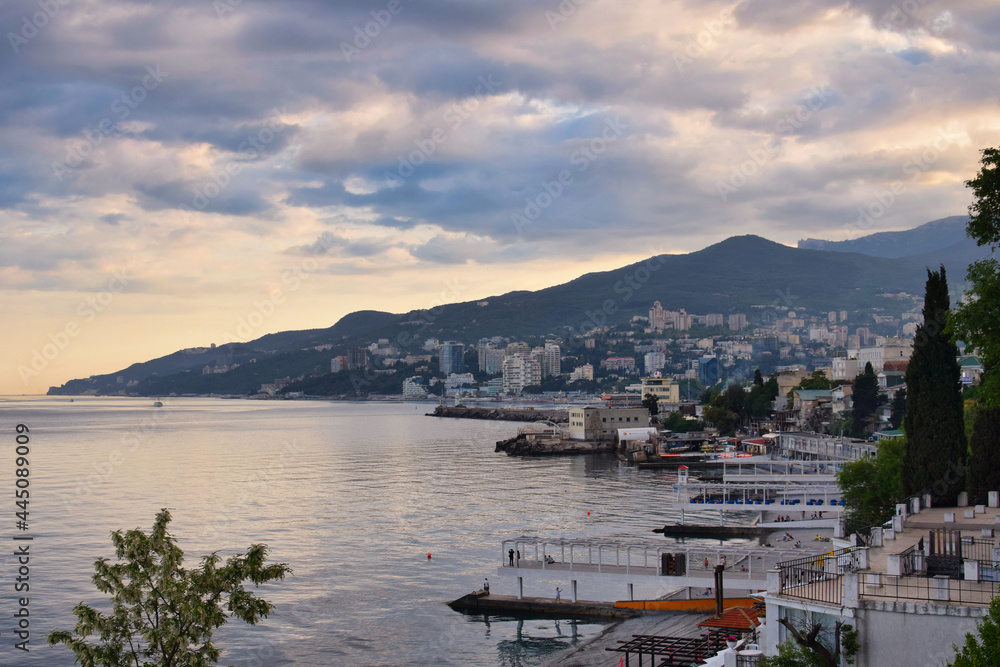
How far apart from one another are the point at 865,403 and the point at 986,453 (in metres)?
51.3

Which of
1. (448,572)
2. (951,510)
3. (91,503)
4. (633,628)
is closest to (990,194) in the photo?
(951,510)

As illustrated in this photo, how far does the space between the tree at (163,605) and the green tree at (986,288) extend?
12.3 meters

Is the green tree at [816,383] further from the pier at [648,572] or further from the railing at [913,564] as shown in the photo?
the railing at [913,564]

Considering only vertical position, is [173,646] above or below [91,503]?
above

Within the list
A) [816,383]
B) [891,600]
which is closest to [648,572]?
[891,600]

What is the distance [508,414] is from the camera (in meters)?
158

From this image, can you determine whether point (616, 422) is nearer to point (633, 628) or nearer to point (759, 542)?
point (759, 542)

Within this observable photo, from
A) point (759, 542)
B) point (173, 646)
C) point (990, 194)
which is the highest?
point (990, 194)

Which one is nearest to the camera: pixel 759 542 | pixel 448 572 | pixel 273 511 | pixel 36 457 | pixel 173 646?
pixel 173 646

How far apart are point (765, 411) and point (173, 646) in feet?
284

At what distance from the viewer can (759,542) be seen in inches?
1398

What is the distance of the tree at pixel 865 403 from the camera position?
70688 millimetres

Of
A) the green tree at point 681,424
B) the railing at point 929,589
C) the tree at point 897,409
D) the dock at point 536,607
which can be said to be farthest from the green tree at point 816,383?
the railing at point 929,589

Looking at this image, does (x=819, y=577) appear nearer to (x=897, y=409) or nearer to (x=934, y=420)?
(x=934, y=420)
